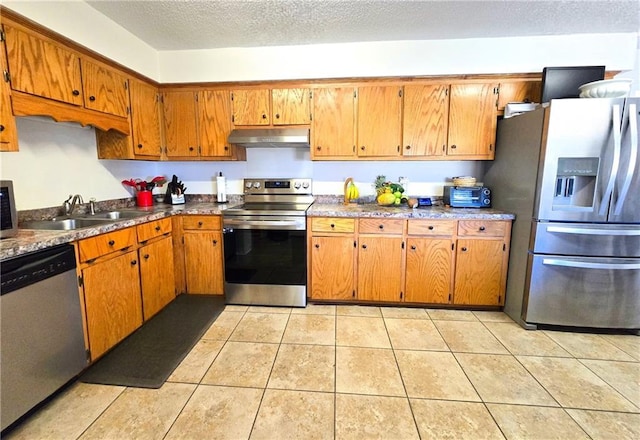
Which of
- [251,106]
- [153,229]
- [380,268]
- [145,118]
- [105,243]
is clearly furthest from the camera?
[251,106]

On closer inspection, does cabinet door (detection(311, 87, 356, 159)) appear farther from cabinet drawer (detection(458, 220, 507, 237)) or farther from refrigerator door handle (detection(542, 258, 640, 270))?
refrigerator door handle (detection(542, 258, 640, 270))

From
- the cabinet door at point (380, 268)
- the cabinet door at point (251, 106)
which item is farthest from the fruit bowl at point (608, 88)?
the cabinet door at point (251, 106)

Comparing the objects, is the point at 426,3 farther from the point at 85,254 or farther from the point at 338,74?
the point at 85,254

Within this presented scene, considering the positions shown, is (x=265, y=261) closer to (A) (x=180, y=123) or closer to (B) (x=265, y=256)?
(B) (x=265, y=256)

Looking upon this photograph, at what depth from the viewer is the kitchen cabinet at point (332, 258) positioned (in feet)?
8.82

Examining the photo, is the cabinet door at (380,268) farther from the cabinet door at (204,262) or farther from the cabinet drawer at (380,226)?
the cabinet door at (204,262)

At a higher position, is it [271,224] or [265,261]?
[271,224]

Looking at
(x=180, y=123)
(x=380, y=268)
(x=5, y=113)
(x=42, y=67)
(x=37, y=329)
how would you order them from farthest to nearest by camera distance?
(x=180, y=123)
(x=380, y=268)
(x=42, y=67)
(x=5, y=113)
(x=37, y=329)

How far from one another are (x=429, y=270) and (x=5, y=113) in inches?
125

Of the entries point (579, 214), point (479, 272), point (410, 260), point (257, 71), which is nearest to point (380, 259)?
point (410, 260)

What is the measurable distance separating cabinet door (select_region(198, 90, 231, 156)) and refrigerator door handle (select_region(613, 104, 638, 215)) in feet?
10.8

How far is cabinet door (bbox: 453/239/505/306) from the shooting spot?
2.58m

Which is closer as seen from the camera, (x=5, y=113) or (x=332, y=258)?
(x=5, y=113)

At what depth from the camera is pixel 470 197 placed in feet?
9.32
